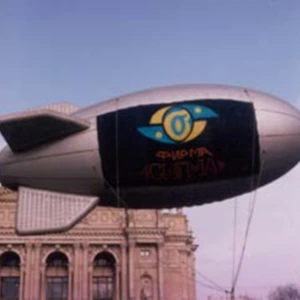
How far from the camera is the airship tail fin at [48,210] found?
1611 cm

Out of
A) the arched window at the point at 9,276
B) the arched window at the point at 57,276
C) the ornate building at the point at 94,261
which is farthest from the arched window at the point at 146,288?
the arched window at the point at 9,276

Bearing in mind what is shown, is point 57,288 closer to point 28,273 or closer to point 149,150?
point 28,273

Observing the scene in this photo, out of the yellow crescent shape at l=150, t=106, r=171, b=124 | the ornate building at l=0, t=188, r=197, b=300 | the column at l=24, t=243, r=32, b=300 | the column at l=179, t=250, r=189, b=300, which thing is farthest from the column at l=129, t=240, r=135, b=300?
the yellow crescent shape at l=150, t=106, r=171, b=124

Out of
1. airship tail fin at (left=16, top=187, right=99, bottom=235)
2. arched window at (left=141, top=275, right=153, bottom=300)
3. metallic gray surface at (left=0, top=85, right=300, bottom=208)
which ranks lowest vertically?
airship tail fin at (left=16, top=187, right=99, bottom=235)

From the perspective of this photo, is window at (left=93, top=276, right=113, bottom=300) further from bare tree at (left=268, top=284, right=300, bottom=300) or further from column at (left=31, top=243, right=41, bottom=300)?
bare tree at (left=268, top=284, right=300, bottom=300)

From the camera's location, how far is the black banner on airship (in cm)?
1592

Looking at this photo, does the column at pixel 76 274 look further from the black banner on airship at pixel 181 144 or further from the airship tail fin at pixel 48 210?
the black banner on airship at pixel 181 144

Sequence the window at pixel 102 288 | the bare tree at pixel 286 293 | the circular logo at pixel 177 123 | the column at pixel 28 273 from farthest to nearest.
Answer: the bare tree at pixel 286 293
the window at pixel 102 288
the column at pixel 28 273
the circular logo at pixel 177 123

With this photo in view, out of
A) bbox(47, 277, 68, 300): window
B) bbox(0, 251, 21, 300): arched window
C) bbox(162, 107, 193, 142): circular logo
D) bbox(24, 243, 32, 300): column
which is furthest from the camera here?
bbox(47, 277, 68, 300): window

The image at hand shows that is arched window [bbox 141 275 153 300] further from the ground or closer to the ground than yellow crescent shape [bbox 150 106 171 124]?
further from the ground

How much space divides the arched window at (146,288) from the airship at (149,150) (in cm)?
4316

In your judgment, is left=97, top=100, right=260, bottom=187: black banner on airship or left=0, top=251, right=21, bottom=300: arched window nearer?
left=97, top=100, right=260, bottom=187: black banner on airship

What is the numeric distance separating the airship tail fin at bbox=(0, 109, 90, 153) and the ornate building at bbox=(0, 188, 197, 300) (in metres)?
41.6

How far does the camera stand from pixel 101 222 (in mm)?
60188
